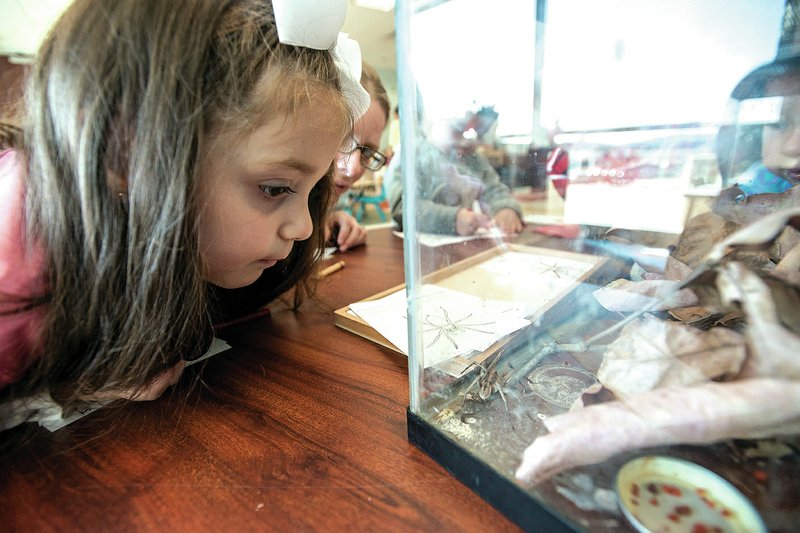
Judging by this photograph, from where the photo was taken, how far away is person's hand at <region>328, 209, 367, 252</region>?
3.31ft

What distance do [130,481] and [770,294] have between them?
0.41m

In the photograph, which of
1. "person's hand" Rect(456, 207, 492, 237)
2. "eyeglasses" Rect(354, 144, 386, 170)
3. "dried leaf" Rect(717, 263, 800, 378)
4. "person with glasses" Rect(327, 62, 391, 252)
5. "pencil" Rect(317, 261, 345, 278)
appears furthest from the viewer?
"person with glasses" Rect(327, 62, 391, 252)

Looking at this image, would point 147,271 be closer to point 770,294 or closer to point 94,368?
point 94,368

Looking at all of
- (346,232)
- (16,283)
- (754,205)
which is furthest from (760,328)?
(346,232)

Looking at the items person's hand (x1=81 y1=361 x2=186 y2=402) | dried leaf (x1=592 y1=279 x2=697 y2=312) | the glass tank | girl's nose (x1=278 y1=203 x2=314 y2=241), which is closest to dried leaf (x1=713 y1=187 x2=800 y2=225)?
the glass tank

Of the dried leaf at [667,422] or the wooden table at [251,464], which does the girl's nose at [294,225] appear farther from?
the dried leaf at [667,422]

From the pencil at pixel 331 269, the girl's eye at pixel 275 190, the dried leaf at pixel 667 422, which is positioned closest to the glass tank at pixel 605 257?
the dried leaf at pixel 667 422

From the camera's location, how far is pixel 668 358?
0.22 metres

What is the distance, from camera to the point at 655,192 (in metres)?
0.57

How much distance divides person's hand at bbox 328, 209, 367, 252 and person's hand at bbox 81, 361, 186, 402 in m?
0.66

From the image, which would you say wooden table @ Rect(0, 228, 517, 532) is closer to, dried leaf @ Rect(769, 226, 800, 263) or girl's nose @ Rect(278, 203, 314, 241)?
girl's nose @ Rect(278, 203, 314, 241)

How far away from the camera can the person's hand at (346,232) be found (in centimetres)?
101

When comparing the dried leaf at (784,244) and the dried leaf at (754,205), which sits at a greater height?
the dried leaf at (754,205)

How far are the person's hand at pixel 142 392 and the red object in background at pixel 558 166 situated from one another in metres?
0.66
